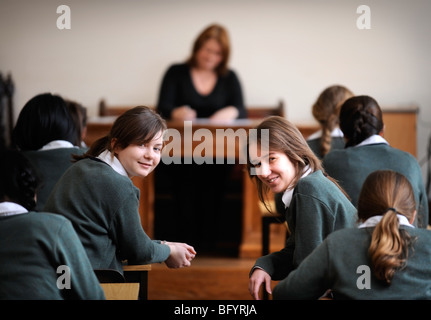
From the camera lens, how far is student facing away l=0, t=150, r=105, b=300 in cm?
158

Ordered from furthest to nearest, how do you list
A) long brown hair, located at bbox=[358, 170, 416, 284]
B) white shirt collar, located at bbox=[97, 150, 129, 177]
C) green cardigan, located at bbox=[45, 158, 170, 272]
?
white shirt collar, located at bbox=[97, 150, 129, 177] → green cardigan, located at bbox=[45, 158, 170, 272] → long brown hair, located at bbox=[358, 170, 416, 284]

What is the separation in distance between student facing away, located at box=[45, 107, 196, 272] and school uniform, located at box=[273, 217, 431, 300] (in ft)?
2.22

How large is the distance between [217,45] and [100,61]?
1.58 meters

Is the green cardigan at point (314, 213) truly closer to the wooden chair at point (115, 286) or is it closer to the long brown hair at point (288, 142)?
the long brown hair at point (288, 142)

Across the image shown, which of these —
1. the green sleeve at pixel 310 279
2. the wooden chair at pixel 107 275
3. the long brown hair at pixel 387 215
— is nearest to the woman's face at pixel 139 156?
the wooden chair at pixel 107 275

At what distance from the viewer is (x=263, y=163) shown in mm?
2096

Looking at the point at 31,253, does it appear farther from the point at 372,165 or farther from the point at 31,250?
the point at 372,165

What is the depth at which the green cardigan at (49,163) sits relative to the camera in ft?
8.93

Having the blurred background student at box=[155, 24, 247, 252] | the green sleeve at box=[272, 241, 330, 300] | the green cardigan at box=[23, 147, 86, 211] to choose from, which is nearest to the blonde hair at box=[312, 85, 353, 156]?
the green cardigan at box=[23, 147, 86, 211]

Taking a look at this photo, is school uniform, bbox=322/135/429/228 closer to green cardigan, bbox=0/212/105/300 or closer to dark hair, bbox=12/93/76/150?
dark hair, bbox=12/93/76/150

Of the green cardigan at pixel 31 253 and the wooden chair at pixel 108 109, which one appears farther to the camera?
the wooden chair at pixel 108 109

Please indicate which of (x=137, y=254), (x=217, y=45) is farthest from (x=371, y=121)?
(x=217, y=45)

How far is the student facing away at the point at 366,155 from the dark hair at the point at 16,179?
4.63ft

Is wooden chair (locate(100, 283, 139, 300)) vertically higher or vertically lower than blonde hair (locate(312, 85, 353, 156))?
lower
